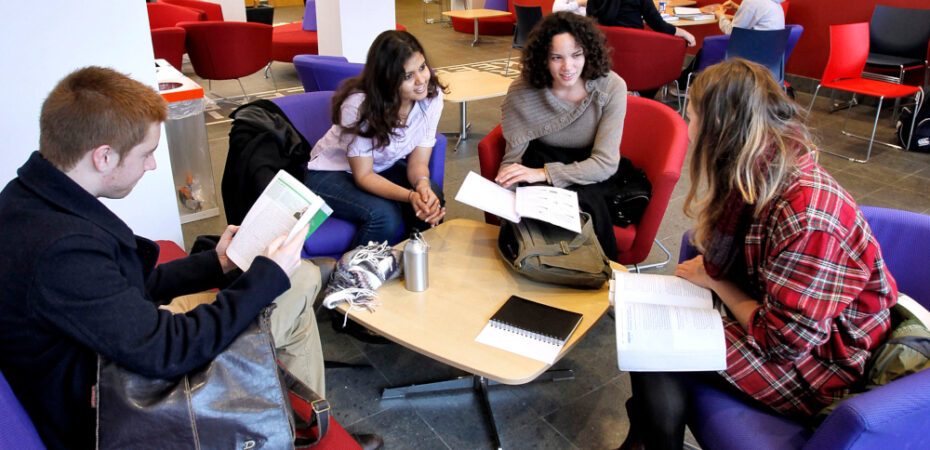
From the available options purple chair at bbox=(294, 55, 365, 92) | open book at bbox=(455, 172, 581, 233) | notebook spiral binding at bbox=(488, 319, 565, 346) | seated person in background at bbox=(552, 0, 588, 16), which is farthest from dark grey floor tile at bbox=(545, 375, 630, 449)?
seated person in background at bbox=(552, 0, 588, 16)

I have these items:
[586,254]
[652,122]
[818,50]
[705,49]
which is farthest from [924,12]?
[586,254]

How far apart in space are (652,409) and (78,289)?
1.28m

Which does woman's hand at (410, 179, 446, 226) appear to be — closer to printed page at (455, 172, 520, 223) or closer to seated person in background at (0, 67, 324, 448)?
printed page at (455, 172, 520, 223)

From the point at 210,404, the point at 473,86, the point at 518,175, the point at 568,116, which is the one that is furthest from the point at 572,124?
the point at 473,86

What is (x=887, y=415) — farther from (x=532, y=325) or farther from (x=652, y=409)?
(x=532, y=325)

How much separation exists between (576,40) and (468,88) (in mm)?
2206

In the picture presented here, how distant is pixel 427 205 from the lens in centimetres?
245

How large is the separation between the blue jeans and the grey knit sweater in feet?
1.44

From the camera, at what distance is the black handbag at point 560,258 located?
1977 mm

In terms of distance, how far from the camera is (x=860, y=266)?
1.38 metres

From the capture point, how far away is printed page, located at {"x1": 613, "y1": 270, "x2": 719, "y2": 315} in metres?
1.71

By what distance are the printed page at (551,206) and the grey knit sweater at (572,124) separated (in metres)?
0.29

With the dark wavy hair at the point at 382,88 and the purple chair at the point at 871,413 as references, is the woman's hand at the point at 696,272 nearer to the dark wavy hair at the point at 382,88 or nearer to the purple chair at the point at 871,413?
the purple chair at the point at 871,413

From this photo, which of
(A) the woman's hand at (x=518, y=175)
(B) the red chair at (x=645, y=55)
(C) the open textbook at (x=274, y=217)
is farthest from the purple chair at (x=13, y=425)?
(B) the red chair at (x=645, y=55)
